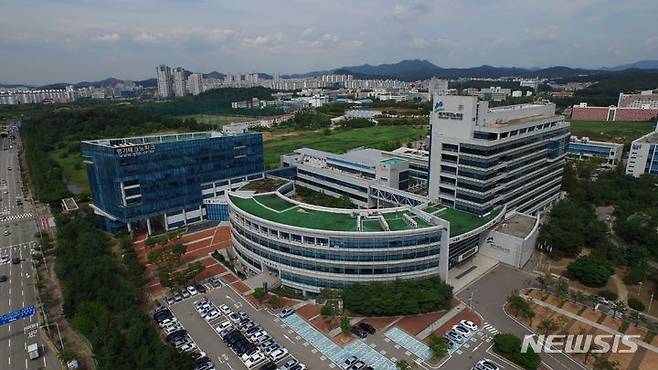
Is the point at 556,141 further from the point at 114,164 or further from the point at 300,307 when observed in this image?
the point at 114,164

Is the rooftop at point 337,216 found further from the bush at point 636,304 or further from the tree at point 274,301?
the bush at point 636,304

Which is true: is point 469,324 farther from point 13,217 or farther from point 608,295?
point 13,217

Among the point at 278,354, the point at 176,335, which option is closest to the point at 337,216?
the point at 278,354

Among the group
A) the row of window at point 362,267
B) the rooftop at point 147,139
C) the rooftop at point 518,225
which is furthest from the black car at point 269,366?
the rooftop at point 147,139

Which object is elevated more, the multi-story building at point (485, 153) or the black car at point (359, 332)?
the multi-story building at point (485, 153)

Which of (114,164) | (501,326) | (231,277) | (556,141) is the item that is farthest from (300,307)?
(556,141)

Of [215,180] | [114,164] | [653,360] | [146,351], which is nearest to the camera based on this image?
[146,351]
